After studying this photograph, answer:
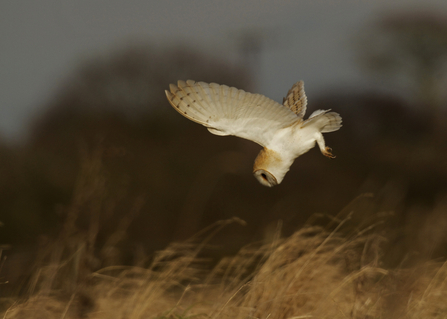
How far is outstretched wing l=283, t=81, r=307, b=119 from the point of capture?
1462 millimetres

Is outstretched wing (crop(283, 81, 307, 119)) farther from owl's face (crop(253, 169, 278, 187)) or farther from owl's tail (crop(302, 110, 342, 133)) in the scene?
owl's face (crop(253, 169, 278, 187))

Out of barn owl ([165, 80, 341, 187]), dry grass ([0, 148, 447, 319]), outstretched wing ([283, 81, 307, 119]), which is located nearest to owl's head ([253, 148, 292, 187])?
barn owl ([165, 80, 341, 187])

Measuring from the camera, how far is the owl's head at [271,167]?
89 centimetres

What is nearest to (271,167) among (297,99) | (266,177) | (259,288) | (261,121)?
(266,177)

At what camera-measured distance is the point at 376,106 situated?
25.1 ft

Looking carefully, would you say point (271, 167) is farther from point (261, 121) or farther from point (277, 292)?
point (277, 292)

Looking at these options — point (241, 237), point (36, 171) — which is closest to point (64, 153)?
point (36, 171)

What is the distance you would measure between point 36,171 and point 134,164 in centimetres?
175

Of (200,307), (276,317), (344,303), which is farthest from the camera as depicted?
(200,307)

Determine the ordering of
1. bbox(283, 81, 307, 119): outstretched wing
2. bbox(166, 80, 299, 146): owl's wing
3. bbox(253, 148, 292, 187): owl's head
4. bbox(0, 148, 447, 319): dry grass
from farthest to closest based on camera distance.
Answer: bbox(0, 148, 447, 319): dry grass → bbox(283, 81, 307, 119): outstretched wing → bbox(166, 80, 299, 146): owl's wing → bbox(253, 148, 292, 187): owl's head

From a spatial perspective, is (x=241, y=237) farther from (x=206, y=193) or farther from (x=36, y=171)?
(x=36, y=171)

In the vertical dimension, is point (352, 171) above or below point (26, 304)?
below

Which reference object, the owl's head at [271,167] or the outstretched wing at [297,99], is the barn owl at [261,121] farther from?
the outstretched wing at [297,99]

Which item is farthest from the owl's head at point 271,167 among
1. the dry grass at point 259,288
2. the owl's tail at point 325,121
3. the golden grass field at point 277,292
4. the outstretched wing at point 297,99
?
the golden grass field at point 277,292
